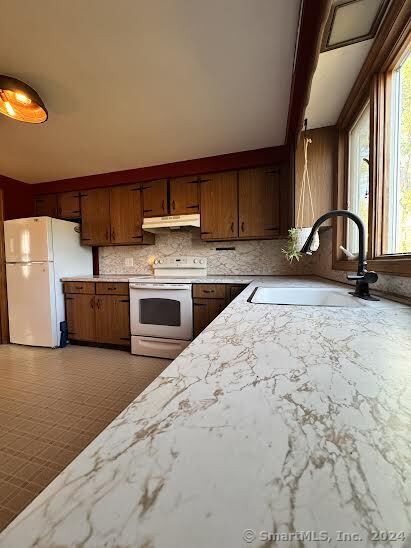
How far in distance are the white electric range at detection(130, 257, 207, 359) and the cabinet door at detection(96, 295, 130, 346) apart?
14cm

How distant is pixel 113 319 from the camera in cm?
278

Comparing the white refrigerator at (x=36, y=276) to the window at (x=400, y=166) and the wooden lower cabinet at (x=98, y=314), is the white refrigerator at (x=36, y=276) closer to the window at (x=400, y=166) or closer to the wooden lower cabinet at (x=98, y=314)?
→ the wooden lower cabinet at (x=98, y=314)

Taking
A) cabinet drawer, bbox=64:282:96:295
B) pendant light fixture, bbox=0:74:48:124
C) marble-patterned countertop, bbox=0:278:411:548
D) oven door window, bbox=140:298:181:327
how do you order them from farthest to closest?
cabinet drawer, bbox=64:282:96:295 → oven door window, bbox=140:298:181:327 → pendant light fixture, bbox=0:74:48:124 → marble-patterned countertop, bbox=0:278:411:548

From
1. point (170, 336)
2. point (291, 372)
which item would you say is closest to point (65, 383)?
point (170, 336)

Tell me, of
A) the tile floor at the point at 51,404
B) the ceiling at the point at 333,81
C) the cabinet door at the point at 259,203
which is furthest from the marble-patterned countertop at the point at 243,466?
the cabinet door at the point at 259,203

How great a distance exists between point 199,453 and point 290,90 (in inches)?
81.7

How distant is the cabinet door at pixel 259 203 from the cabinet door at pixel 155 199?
912mm

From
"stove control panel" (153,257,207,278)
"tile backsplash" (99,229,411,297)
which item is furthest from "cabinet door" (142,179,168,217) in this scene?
"stove control panel" (153,257,207,278)

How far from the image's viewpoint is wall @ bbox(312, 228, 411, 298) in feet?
3.43

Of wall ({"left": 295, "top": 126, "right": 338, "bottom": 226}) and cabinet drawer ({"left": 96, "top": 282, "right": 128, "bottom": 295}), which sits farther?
cabinet drawer ({"left": 96, "top": 282, "right": 128, "bottom": 295})

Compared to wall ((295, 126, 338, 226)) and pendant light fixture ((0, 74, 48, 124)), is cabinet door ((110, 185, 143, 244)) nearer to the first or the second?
pendant light fixture ((0, 74, 48, 124))

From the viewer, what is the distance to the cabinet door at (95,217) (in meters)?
3.11

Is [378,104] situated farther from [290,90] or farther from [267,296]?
[267,296]

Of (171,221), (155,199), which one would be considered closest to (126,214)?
(155,199)
